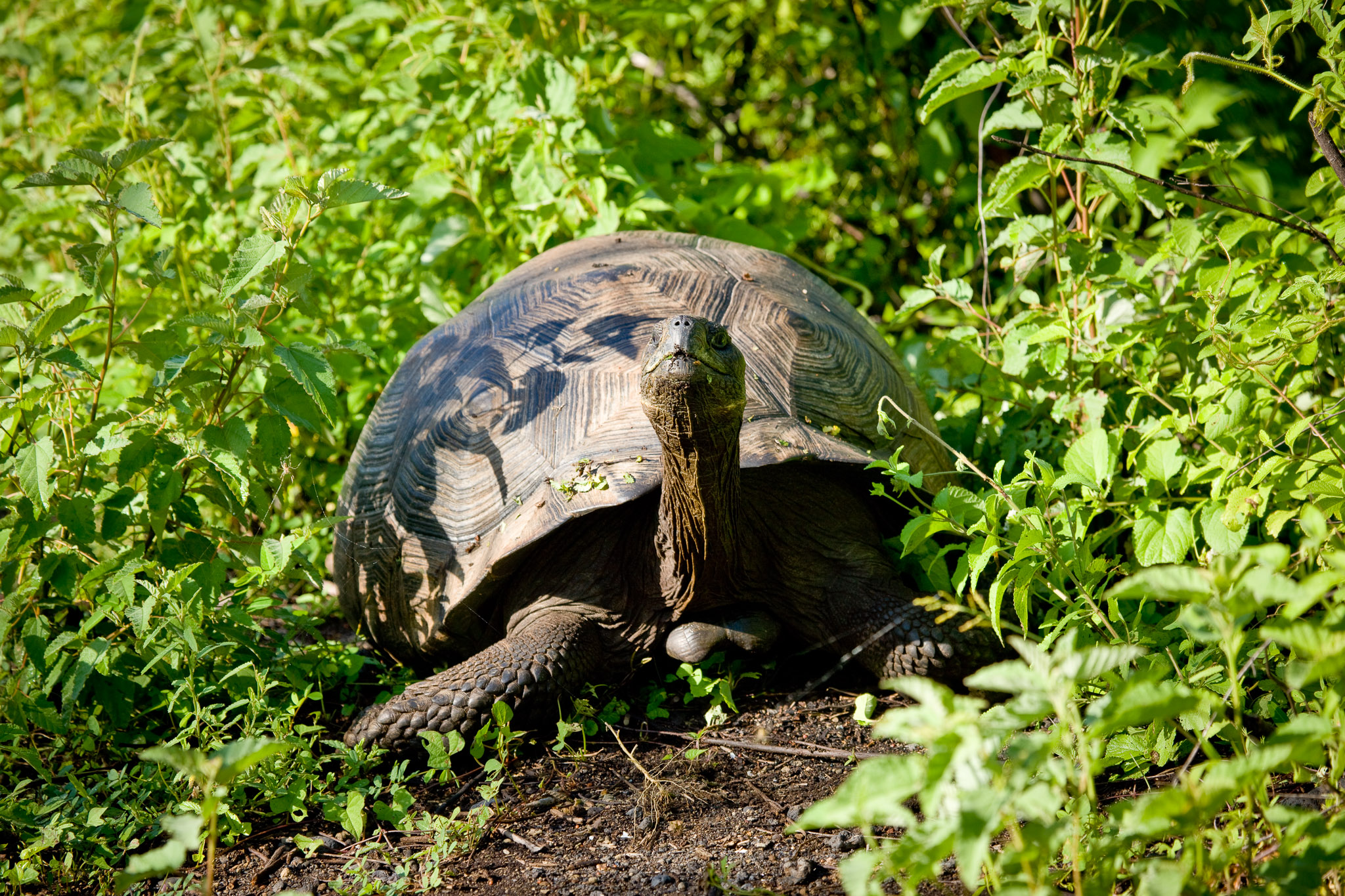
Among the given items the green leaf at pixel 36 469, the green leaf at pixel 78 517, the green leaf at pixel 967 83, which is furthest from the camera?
the green leaf at pixel 967 83

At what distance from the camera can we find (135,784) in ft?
8.00

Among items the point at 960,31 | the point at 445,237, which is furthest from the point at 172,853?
the point at 445,237

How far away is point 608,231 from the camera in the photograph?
153 inches

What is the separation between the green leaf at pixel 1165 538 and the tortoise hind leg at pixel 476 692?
4.70ft

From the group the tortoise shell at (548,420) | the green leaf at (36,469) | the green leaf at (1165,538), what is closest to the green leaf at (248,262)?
the green leaf at (36,469)

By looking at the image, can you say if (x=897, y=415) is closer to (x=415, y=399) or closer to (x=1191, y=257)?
(x=1191, y=257)

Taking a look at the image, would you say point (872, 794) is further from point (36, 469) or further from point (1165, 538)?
point (36, 469)

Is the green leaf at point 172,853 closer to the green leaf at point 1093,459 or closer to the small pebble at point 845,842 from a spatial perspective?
the small pebble at point 845,842

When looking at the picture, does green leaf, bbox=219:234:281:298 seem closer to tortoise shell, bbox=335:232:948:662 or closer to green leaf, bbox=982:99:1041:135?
tortoise shell, bbox=335:232:948:662

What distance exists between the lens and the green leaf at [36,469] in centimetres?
243

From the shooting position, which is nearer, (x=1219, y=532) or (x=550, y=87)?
(x=1219, y=532)

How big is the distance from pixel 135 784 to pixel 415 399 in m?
1.34

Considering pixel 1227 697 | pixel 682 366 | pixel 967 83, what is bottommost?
pixel 1227 697

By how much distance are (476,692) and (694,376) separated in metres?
0.98
